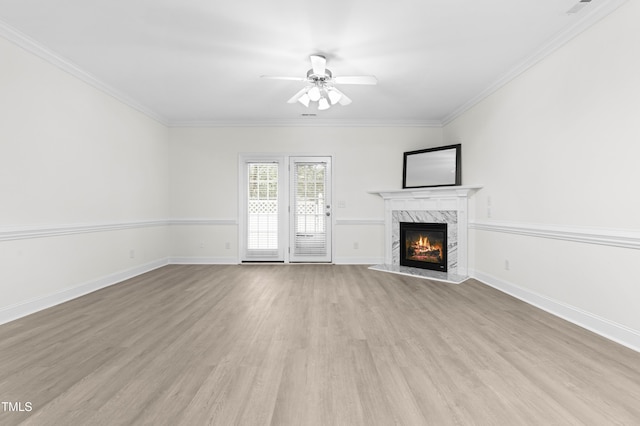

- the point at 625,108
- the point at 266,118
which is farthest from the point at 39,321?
the point at 625,108

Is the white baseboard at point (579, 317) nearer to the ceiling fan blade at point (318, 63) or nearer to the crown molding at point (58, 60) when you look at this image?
the ceiling fan blade at point (318, 63)

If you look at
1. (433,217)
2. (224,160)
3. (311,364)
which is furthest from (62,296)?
(433,217)

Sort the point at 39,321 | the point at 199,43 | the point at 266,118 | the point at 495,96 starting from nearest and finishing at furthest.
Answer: the point at 39,321 → the point at 199,43 → the point at 495,96 → the point at 266,118

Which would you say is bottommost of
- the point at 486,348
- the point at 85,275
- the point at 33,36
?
the point at 486,348

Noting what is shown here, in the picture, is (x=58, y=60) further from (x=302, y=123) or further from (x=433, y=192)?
(x=433, y=192)

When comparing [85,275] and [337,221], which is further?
[337,221]

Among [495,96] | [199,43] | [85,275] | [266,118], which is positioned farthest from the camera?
[266,118]

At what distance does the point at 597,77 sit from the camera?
8.68 ft

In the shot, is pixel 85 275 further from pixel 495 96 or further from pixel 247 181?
pixel 495 96

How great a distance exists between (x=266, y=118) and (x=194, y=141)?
1.50 meters

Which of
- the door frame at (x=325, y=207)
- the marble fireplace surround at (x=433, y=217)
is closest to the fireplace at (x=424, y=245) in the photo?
the marble fireplace surround at (x=433, y=217)

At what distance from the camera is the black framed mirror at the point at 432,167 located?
17.0 feet

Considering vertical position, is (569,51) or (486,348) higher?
(569,51)

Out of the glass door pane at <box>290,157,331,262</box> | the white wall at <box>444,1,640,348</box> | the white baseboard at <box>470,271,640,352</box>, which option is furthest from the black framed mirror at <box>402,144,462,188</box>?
the white baseboard at <box>470,271,640,352</box>
